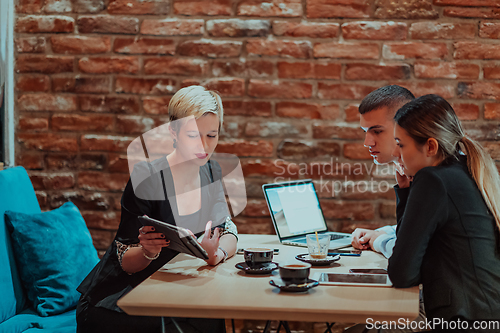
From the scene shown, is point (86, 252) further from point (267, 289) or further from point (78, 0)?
point (78, 0)

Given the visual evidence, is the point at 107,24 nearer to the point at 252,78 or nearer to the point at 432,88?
the point at 252,78

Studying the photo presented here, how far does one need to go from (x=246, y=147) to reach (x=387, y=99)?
807 millimetres

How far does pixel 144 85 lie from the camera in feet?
7.64

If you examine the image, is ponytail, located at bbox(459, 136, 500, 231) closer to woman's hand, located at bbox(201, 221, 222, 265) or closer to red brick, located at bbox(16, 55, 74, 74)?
woman's hand, located at bbox(201, 221, 222, 265)

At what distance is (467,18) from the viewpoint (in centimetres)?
224

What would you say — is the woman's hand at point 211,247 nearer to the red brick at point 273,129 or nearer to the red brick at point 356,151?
the red brick at point 273,129

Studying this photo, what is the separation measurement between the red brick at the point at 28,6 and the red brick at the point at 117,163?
0.87m

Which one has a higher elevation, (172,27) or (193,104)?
(172,27)

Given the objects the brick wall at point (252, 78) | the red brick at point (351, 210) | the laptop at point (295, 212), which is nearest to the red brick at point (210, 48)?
the brick wall at point (252, 78)

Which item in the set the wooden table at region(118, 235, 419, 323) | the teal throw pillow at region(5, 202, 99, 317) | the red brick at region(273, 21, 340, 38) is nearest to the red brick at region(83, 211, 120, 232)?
the teal throw pillow at region(5, 202, 99, 317)

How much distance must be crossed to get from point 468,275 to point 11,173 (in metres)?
1.74

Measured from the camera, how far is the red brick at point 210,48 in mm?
2289

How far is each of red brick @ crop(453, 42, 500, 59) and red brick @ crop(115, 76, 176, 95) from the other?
4.82ft

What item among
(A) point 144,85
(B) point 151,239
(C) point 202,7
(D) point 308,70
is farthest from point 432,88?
(B) point 151,239
